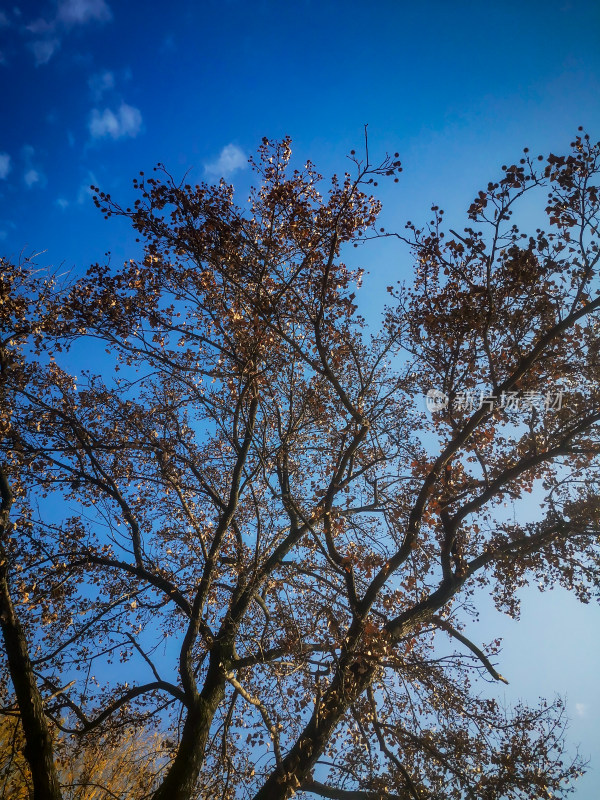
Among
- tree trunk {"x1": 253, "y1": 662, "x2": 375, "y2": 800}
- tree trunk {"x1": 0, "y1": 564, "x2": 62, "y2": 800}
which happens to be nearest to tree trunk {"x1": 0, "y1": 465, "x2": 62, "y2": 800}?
tree trunk {"x1": 0, "y1": 564, "x2": 62, "y2": 800}

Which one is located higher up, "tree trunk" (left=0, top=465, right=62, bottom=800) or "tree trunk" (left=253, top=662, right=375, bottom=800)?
"tree trunk" (left=253, top=662, right=375, bottom=800)

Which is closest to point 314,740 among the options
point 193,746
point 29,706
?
point 193,746

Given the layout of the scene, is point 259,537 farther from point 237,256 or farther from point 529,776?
point 529,776

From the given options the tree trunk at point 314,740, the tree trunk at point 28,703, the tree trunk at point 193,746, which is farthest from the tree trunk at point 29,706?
the tree trunk at point 314,740

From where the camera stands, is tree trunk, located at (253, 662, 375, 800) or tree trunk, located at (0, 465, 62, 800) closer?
tree trunk, located at (253, 662, 375, 800)

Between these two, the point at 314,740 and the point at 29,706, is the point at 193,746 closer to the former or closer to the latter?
the point at 314,740

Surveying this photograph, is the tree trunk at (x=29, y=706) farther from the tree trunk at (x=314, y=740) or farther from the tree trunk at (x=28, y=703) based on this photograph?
the tree trunk at (x=314, y=740)

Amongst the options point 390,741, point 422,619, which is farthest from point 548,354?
point 390,741

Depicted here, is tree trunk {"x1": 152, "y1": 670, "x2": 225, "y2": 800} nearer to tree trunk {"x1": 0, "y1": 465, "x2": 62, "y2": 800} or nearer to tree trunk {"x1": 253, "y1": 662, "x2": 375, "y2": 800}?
tree trunk {"x1": 253, "y1": 662, "x2": 375, "y2": 800}

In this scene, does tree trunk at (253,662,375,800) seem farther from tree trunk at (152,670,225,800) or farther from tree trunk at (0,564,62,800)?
tree trunk at (0,564,62,800)

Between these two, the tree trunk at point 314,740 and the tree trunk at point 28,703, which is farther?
the tree trunk at point 28,703

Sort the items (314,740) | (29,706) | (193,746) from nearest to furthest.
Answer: (314,740) → (29,706) → (193,746)

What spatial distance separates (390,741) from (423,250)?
840 cm

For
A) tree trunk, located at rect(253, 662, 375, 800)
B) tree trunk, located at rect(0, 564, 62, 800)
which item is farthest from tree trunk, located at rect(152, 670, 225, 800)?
tree trunk, located at rect(0, 564, 62, 800)
